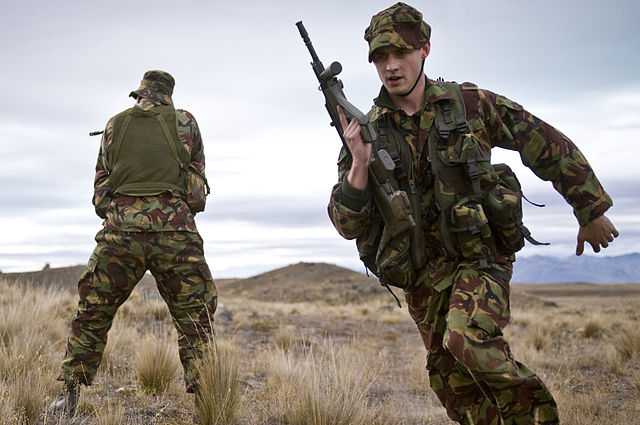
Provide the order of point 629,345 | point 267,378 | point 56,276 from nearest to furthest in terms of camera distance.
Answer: point 267,378 → point 629,345 → point 56,276

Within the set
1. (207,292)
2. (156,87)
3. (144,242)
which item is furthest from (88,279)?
(156,87)

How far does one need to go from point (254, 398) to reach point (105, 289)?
5.16 feet

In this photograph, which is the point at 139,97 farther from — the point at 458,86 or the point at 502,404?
the point at 502,404

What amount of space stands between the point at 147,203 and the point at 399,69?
2.09m

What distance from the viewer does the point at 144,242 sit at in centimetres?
407

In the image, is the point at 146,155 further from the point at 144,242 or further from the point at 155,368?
the point at 155,368

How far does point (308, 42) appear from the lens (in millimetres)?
3705

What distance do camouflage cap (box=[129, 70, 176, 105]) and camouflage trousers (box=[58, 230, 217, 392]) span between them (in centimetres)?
114

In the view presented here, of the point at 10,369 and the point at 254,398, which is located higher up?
the point at 10,369

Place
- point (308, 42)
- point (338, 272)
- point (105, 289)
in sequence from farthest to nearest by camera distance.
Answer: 1. point (338, 272)
2. point (105, 289)
3. point (308, 42)

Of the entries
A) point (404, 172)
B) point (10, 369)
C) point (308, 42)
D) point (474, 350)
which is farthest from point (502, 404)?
point (10, 369)

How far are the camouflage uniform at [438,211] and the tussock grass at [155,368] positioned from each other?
8.63 feet

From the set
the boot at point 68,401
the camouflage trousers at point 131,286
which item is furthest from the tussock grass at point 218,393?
the boot at point 68,401

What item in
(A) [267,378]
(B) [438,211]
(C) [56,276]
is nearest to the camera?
(B) [438,211]
